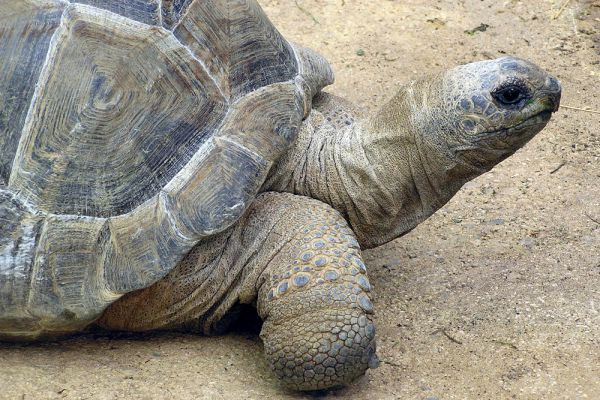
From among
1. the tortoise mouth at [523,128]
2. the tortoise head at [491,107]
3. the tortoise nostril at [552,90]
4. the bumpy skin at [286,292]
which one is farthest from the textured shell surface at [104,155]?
the tortoise nostril at [552,90]

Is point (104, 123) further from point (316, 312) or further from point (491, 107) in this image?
point (491, 107)

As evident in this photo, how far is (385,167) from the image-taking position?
4.17 m

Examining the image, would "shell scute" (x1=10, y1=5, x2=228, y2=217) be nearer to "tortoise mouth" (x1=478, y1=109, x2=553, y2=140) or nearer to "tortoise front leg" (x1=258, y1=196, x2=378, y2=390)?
"tortoise front leg" (x1=258, y1=196, x2=378, y2=390)

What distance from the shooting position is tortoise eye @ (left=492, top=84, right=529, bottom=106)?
12.6 ft

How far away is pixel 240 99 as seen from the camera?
12.8 ft

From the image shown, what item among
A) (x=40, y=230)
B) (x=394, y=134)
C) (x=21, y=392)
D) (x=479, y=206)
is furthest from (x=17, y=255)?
(x=479, y=206)

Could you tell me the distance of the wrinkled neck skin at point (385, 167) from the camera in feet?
13.3

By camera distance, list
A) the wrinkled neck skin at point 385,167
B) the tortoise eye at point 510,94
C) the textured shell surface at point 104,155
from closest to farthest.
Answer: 1. the textured shell surface at point 104,155
2. the tortoise eye at point 510,94
3. the wrinkled neck skin at point 385,167

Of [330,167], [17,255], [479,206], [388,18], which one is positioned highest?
[17,255]

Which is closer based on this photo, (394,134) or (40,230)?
(40,230)

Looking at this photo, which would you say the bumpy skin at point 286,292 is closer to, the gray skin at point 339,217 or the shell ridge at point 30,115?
the gray skin at point 339,217

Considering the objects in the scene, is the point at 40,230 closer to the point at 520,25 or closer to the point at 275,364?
the point at 275,364

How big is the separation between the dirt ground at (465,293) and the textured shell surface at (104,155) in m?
0.33

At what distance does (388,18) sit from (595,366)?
3773 millimetres
